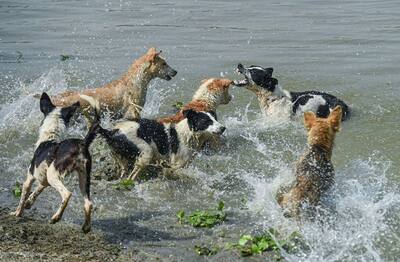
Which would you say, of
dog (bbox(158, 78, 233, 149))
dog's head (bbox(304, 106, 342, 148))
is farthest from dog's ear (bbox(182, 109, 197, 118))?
dog's head (bbox(304, 106, 342, 148))

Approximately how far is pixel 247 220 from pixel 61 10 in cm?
1553

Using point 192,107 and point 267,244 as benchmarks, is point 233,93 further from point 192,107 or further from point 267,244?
point 267,244

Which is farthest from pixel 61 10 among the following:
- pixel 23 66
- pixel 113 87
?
pixel 113 87

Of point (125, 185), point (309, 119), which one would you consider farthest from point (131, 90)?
point (309, 119)

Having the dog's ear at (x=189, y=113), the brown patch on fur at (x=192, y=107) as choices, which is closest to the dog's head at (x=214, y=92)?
the brown patch on fur at (x=192, y=107)

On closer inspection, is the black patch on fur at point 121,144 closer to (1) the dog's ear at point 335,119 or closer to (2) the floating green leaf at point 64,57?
(1) the dog's ear at point 335,119

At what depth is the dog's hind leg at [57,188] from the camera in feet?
21.7

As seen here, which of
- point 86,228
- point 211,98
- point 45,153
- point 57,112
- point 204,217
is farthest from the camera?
point 211,98

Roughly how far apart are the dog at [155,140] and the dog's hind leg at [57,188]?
1541 millimetres

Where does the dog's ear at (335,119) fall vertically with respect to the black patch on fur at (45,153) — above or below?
above

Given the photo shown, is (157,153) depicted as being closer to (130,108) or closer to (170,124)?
(170,124)

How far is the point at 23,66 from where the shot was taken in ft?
47.3

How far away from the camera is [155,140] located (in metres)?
8.67

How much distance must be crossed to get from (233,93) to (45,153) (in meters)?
5.90
